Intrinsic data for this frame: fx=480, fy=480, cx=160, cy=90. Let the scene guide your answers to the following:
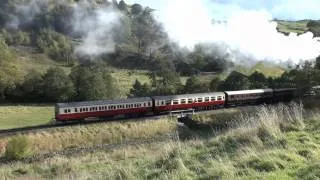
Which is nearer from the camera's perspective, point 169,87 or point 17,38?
point 169,87

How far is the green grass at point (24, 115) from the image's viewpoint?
174ft

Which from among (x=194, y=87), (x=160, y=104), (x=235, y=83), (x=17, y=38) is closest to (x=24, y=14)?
(x=17, y=38)

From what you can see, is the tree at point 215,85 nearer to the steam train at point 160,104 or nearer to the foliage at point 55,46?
the steam train at point 160,104

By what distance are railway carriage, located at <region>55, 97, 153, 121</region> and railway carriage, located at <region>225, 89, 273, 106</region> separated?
11.1 metres

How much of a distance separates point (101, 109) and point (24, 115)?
62.2 ft

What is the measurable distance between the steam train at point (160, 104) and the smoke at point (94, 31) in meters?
98.2

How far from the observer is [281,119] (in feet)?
43.5

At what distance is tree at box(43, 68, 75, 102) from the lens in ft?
231

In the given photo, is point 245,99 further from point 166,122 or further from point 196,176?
point 196,176

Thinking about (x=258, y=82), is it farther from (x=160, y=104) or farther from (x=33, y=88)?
(x=33, y=88)

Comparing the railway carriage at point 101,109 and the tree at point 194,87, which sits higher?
the tree at point 194,87

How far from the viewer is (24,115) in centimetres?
6066

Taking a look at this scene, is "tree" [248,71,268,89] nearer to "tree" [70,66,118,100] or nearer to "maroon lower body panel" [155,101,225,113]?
"maroon lower body panel" [155,101,225,113]

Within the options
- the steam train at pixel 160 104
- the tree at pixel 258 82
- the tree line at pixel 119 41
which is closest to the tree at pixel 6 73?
the steam train at pixel 160 104
